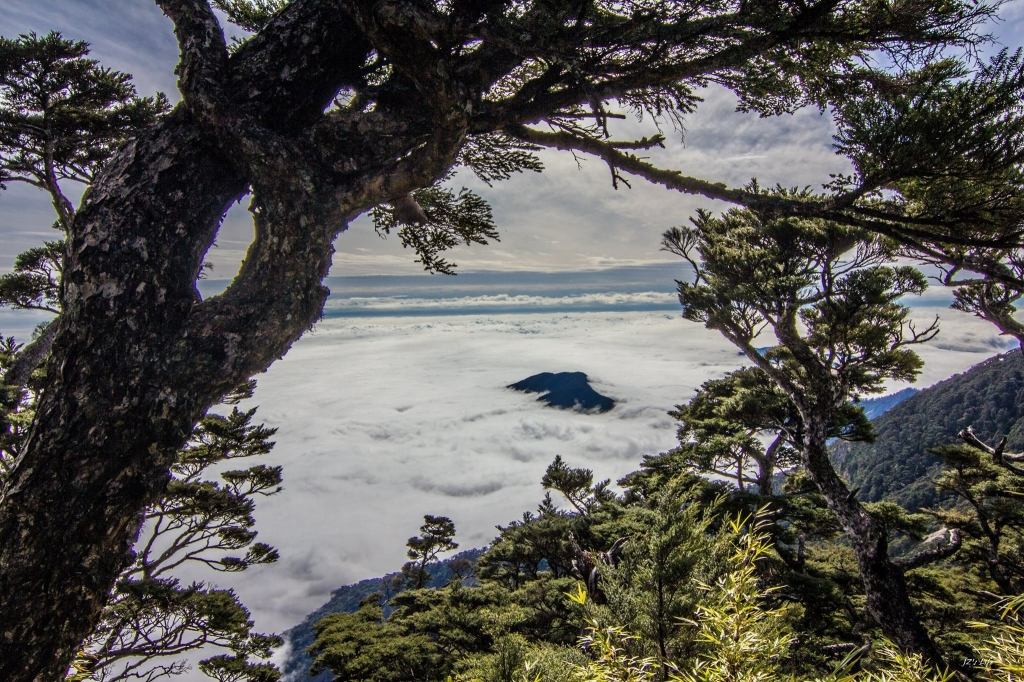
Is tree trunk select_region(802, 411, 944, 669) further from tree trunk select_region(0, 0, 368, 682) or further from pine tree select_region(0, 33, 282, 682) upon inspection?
pine tree select_region(0, 33, 282, 682)

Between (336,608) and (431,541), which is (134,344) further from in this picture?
(336,608)

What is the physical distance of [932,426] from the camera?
292 feet

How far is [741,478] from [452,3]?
15763mm

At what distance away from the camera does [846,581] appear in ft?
41.7

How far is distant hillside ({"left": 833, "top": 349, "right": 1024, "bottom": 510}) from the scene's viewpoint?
77062 mm

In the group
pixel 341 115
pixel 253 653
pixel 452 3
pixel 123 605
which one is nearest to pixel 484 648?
pixel 253 653

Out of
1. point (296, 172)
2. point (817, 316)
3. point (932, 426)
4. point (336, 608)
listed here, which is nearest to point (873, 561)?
point (817, 316)

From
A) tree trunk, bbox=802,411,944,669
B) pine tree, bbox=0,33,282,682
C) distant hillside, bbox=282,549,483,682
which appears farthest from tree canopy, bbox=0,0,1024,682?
distant hillside, bbox=282,549,483,682

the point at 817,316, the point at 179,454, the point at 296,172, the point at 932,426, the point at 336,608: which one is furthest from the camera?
the point at 336,608

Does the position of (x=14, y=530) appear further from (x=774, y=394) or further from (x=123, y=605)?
(x=774, y=394)

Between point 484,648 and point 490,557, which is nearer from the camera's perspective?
point 484,648

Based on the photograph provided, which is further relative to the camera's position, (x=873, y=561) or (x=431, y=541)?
(x=431, y=541)

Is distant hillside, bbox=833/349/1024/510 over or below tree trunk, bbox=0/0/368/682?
below

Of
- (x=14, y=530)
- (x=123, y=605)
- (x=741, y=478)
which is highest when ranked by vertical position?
(x=14, y=530)
